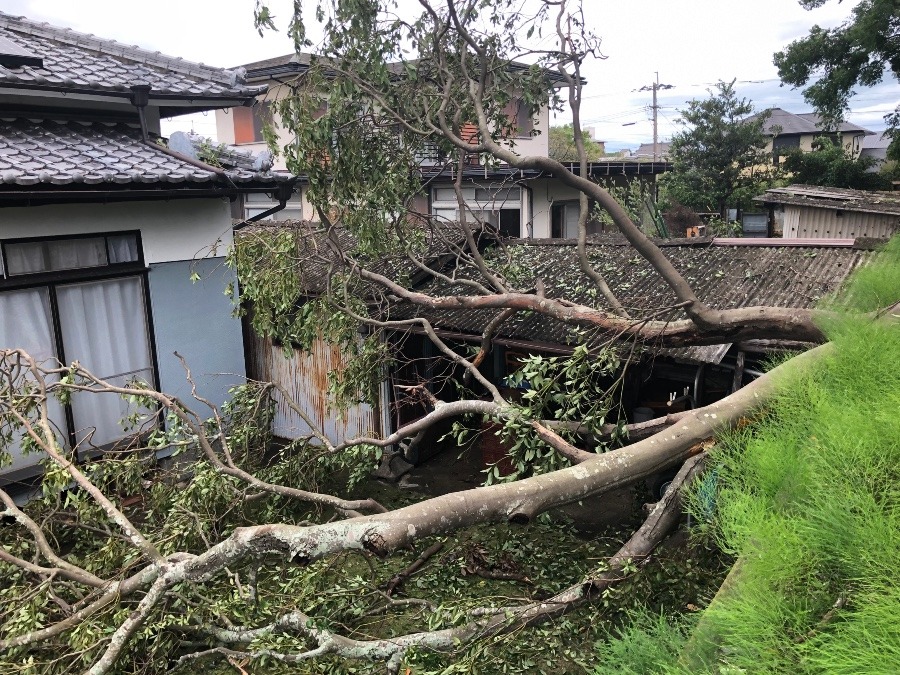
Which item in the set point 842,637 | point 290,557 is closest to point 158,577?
point 290,557

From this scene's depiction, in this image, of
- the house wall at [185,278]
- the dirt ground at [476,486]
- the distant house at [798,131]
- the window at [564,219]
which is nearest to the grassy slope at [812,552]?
the dirt ground at [476,486]

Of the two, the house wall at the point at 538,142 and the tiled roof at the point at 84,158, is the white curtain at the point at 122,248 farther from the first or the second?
the house wall at the point at 538,142

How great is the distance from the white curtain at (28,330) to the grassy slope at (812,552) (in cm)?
603

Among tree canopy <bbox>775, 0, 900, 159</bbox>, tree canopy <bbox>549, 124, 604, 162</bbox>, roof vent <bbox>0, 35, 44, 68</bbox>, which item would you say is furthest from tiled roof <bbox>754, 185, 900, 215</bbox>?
roof vent <bbox>0, 35, 44, 68</bbox>

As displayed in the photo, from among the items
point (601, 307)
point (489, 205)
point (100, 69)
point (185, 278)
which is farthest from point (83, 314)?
point (489, 205)

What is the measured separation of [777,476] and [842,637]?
1.06m

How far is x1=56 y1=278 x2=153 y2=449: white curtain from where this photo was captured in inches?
256

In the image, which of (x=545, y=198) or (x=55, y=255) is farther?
(x=545, y=198)

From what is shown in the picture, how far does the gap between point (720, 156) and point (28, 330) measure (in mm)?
21066

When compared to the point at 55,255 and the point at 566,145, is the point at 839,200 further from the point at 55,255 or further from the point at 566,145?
the point at 566,145

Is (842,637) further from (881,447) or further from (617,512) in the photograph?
(617,512)

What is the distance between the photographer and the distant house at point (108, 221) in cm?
594

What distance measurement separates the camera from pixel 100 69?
689cm

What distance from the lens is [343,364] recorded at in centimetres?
880
